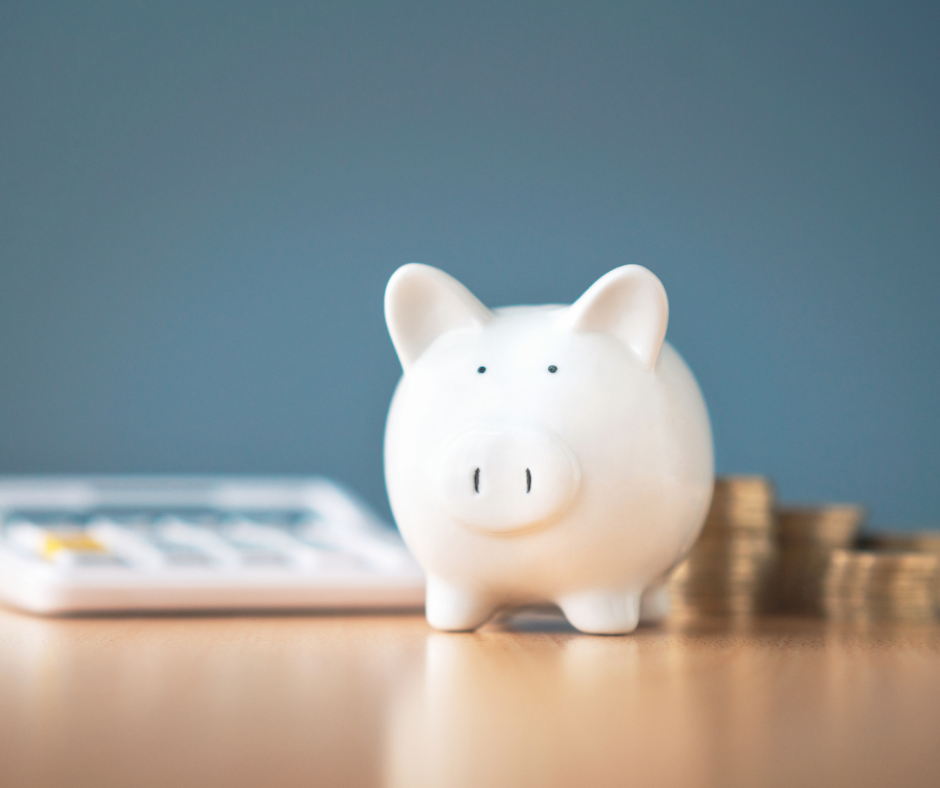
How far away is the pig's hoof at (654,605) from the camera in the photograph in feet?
3.18

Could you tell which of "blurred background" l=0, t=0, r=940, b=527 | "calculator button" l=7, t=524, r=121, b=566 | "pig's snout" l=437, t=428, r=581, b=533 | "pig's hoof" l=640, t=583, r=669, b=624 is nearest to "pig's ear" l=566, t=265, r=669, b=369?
"pig's snout" l=437, t=428, r=581, b=533

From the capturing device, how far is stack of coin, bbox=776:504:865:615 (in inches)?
46.0

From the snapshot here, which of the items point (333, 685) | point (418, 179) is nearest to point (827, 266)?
point (418, 179)

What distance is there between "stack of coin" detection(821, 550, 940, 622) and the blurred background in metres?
0.99

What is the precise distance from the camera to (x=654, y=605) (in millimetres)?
975

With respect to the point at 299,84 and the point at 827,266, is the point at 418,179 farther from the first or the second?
the point at 827,266

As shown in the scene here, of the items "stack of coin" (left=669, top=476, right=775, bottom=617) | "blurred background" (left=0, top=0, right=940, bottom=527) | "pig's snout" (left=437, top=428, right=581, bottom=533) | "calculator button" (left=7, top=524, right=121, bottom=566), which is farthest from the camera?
"blurred background" (left=0, top=0, right=940, bottom=527)

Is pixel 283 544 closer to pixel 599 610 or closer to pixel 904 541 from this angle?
pixel 599 610

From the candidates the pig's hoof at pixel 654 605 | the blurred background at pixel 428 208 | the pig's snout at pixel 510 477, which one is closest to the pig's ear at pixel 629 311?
the pig's snout at pixel 510 477

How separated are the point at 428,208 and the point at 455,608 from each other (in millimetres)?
1412

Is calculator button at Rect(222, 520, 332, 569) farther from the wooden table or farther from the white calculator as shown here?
the wooden table

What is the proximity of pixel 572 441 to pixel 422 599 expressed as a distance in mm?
317

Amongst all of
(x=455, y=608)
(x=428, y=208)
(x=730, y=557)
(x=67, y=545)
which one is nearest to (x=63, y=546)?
(x=67, y=545)

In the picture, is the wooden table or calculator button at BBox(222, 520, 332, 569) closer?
the wooden table
